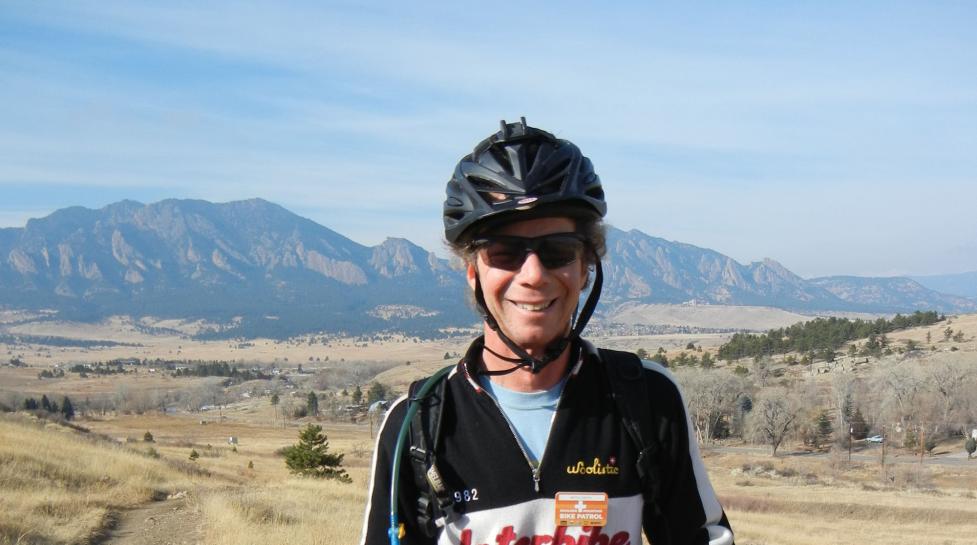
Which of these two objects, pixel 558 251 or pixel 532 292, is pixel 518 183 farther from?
pixel 532 292

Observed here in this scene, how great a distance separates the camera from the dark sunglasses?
2.71m

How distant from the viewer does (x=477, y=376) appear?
110 inches

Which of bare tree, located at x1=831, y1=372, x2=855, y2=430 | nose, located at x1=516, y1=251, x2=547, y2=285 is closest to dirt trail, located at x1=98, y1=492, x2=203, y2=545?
nose, located at x1=516, y1=251, x2=547, y2=285

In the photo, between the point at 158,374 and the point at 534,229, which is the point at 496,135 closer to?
the point at 534,229

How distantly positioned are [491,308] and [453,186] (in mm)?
481

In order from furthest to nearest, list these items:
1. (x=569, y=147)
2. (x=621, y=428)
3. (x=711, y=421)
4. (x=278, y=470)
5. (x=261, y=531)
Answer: (x=711, y=421), (x=278, y=470), (x=261, y=531), (x=569, y=147), (x=621, y=428)

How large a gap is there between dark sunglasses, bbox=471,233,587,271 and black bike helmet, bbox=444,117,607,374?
0.07m

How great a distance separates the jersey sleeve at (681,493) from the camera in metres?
2.69

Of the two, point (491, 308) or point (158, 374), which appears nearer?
point (491, 308)

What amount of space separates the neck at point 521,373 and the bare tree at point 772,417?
71.2 metres

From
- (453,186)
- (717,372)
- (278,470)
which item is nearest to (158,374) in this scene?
(717,372)

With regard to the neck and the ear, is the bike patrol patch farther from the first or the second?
the ear

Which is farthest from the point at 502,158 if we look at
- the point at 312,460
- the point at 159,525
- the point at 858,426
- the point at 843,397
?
the point at 843,397

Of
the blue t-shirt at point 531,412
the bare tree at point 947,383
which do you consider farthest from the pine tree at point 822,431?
the blue t-shirt at point 531,412
